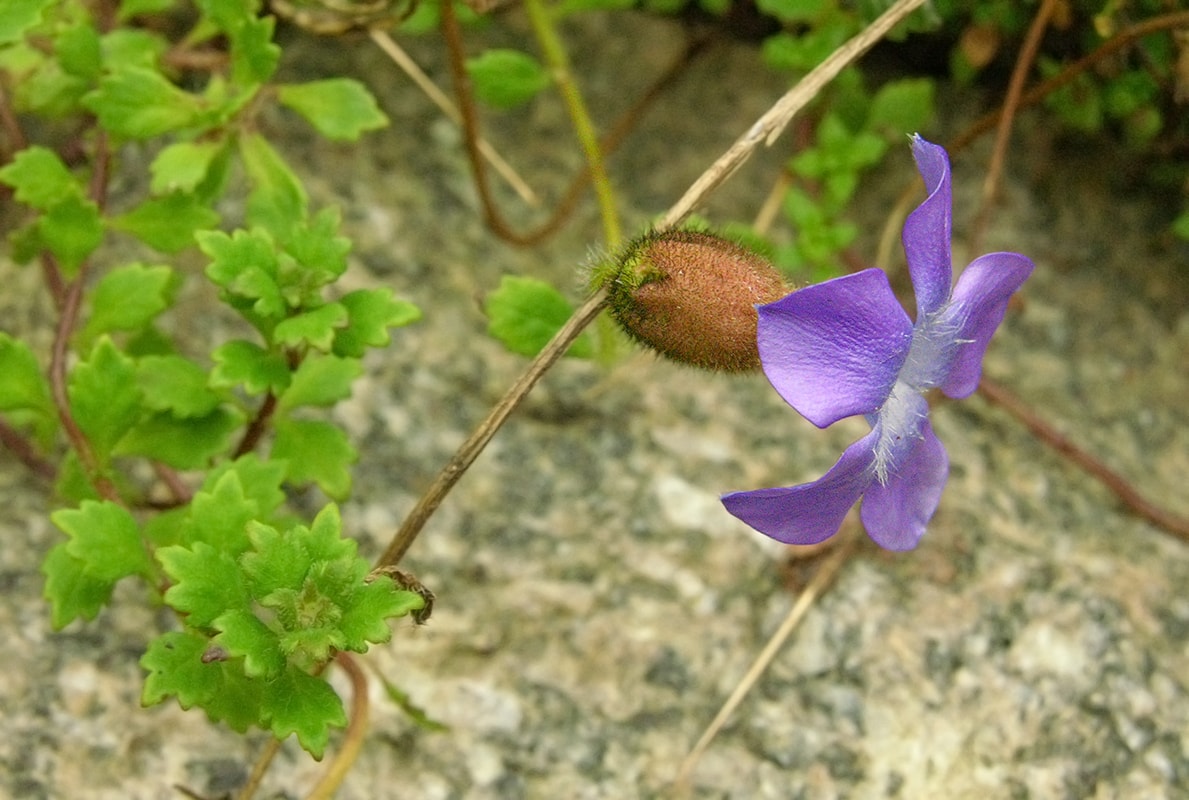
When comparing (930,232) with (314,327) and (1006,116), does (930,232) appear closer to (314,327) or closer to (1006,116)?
(314,327)

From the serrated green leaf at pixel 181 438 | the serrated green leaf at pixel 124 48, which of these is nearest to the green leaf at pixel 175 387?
the serrated green leaf at pixel 181 438

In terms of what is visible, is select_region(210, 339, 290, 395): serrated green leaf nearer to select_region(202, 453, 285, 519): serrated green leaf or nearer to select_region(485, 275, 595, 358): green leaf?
select_region(202, 453, 285, 519): serrated green leaf

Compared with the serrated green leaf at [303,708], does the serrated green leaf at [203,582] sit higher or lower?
higher

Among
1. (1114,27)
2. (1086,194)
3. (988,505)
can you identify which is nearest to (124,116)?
(988,505)

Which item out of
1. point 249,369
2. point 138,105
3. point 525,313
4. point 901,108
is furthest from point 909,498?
point 138,105

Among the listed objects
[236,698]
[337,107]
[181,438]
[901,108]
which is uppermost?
[337,107]

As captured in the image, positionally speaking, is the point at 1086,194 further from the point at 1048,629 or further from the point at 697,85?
the point at 1048,629

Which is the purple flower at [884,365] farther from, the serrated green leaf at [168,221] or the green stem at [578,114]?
the serrated green leaf at [168,221]
